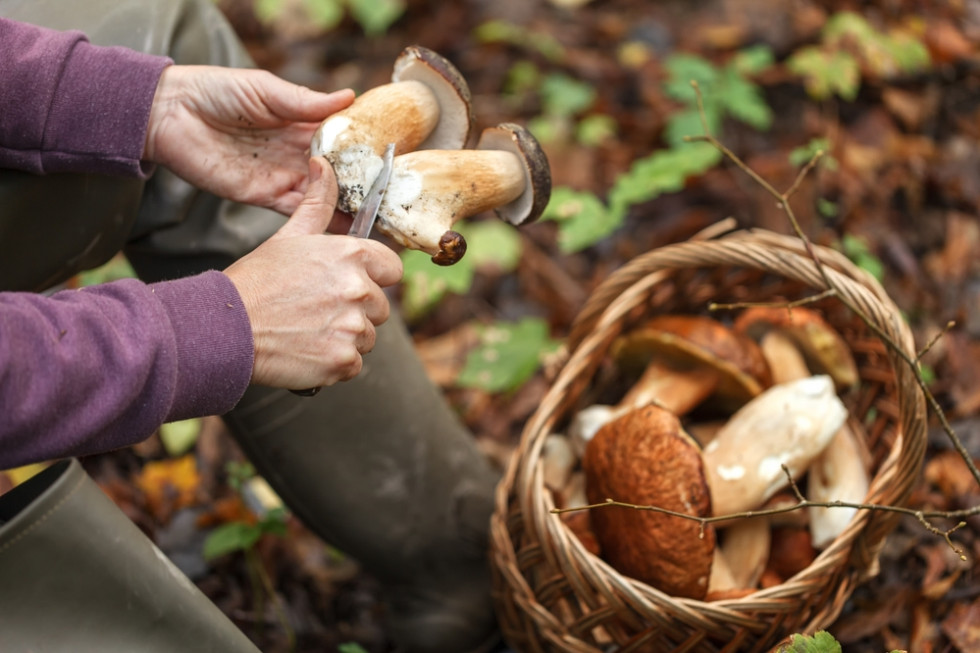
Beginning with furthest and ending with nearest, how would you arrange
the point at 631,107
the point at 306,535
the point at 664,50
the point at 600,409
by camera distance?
the point at 664,50 < the point at 631,107 < the point at 306,535 < the point at 600,409

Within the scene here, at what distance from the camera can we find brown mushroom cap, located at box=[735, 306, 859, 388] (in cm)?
175

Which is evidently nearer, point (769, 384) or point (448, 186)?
point (448, 186)

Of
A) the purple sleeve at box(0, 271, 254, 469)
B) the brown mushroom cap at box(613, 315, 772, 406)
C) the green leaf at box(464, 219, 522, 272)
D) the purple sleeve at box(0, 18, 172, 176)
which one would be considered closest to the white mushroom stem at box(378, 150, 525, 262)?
the purple sleeve at box(0, 271, 254, 469)

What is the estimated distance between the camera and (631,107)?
316cm

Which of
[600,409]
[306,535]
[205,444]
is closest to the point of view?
[600,409]

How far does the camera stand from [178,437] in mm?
2271

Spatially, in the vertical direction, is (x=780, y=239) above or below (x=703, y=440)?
above

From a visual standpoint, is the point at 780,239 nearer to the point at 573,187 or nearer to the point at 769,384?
the point at 769,384

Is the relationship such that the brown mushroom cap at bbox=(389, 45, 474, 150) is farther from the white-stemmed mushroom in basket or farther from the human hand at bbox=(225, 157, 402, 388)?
the white-stemmed mushroom in basket

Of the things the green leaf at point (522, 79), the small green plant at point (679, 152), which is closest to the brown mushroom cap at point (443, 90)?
the small green plant at point (679, 152)

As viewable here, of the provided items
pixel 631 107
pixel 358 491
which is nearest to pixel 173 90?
pixel 358 491

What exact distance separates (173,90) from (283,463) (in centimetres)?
72

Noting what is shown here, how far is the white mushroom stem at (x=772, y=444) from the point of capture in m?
1.56

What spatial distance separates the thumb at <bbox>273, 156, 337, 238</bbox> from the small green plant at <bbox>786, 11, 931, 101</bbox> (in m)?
2.00
